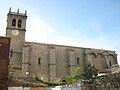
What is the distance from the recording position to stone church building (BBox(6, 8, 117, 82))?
125ft

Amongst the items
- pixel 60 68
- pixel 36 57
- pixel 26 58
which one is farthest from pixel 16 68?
pixel 60 68

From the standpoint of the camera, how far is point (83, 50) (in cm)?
4553

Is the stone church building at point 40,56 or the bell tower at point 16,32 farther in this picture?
the bell tower at point 16,32

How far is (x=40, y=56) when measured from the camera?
1602 inches

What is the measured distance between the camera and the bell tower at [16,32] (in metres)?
38.5

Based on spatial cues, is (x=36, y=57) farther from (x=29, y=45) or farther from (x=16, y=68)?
(x=16, y=68)

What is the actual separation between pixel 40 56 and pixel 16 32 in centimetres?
775

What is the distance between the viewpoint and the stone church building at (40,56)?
125ft

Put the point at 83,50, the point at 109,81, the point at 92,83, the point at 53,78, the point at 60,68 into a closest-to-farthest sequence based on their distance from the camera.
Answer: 1. the point at 109,81
2. the point at 92,83
3. the point at 53,78
4. the point at 60,68
5. the point at 83,50

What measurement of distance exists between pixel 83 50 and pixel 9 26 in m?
18.8

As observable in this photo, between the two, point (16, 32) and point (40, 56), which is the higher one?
point (16, 32)

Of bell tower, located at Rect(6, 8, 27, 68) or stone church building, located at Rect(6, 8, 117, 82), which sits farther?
bell tower, located at Rect(6, 8, 27, 68)

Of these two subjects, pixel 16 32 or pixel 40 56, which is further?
pixel 16 32

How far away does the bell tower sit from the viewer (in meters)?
38.5
